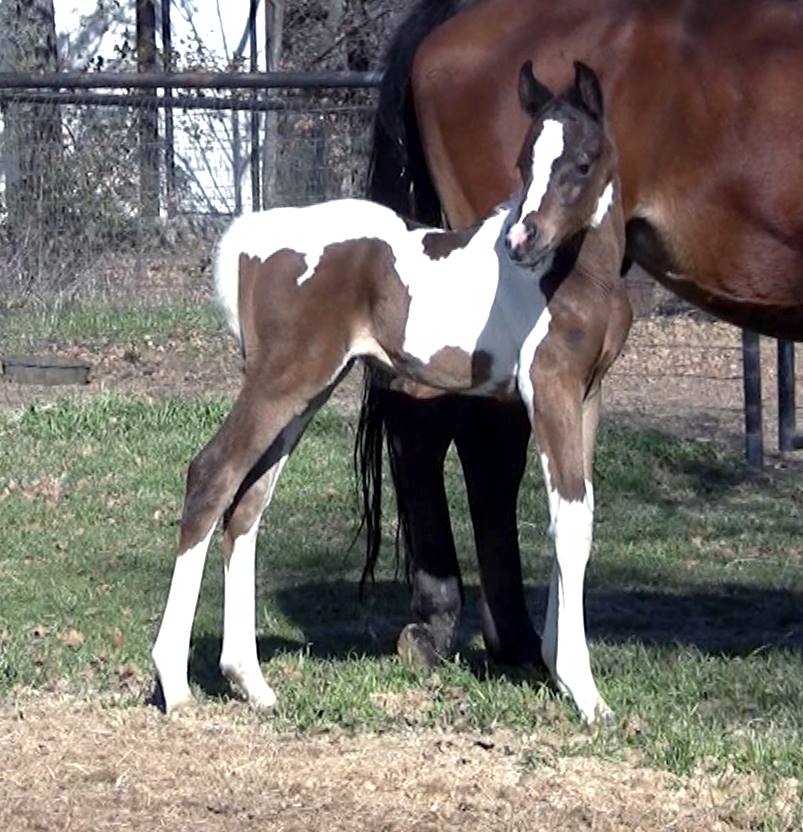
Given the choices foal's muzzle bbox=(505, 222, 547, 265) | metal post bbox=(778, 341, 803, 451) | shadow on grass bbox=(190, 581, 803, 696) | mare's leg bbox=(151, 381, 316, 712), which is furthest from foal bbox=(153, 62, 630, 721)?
metal post bbox=(778, 341, 803, 451)

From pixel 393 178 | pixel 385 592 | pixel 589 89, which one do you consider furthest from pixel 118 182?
pixel 589 89

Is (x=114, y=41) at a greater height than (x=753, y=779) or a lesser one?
greater

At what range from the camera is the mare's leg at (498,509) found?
6227 mm

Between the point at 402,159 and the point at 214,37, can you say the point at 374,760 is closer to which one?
the point at 402,159

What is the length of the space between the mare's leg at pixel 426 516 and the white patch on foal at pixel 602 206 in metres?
1.11

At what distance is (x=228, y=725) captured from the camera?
17.9 ft

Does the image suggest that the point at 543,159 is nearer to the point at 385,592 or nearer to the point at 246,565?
the point at 246,565

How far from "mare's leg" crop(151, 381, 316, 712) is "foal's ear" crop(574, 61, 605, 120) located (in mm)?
1139

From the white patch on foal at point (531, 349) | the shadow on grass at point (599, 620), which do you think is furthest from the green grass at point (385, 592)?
the white patch on foal at point (531, 349)

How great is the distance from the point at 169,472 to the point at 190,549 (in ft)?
14.0

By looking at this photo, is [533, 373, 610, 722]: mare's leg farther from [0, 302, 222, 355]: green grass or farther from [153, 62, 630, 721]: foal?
[0, 302, 222, 355]: green grass

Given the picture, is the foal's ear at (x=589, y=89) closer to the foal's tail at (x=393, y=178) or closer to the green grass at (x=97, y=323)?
the foal's tail at (x=393, y=178)

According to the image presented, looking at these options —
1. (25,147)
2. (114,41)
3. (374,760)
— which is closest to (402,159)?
(374,760)

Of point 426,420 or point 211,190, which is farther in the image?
point 211,190
